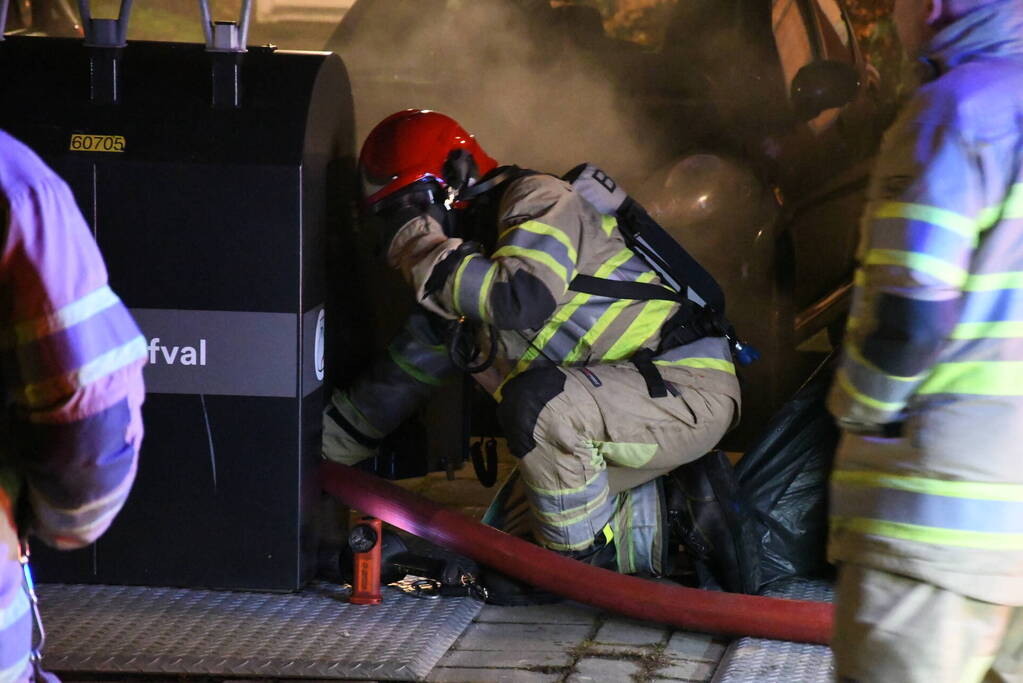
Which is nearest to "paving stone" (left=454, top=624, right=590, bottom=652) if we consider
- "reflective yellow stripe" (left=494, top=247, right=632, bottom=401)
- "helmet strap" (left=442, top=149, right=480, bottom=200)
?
"reflective yellow stripe" (left=494, top=247, right=632, bottom=401)

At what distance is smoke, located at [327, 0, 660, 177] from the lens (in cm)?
470

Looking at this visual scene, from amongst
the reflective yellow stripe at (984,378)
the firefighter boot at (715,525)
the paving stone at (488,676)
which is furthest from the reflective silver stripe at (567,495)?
the reflective yellow stripe at (984,378)

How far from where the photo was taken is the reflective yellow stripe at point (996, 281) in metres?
1.83

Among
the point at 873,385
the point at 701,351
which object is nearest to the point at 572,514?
the point at 701,351

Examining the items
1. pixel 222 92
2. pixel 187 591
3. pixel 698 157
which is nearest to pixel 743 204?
pixel 698 157

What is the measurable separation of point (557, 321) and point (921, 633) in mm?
2113

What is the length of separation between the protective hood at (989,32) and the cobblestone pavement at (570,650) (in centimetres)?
190

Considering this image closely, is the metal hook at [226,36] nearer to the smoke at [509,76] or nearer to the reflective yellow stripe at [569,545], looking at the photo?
the smoke at [509,76]

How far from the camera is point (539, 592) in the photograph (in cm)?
388

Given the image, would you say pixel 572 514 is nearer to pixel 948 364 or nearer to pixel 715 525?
pixel 715 525

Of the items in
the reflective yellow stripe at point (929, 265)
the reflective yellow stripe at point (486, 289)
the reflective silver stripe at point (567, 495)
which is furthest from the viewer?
the reflective silver stripe at point (567, 495)

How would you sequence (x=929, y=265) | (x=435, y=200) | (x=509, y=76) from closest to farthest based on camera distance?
1. (x=929, y=265)
2. (x=435, y=200)
3. (x=509, y=76)

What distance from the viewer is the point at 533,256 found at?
3.63 meters

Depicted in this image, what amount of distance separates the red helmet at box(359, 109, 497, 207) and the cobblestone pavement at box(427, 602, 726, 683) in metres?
1.24
